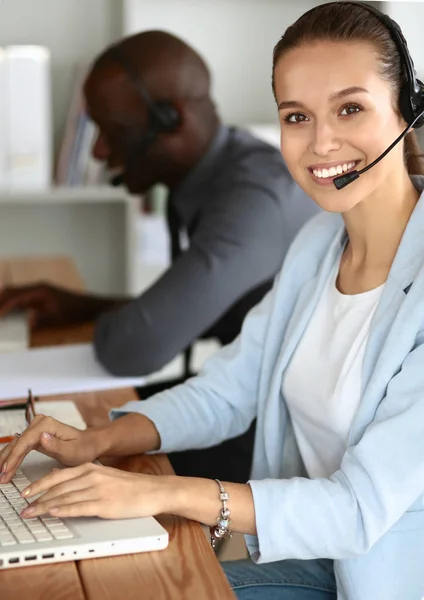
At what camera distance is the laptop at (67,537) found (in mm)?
875

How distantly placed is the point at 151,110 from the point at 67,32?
123 centimetres

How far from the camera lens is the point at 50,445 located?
1.09 meters

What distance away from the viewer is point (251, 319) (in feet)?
4.33

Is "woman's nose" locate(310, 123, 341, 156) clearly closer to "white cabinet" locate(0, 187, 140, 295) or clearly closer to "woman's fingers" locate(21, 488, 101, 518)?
"woman's fingers" locate(21, 488, 101, 518)

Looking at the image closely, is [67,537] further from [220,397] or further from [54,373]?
[54,373]

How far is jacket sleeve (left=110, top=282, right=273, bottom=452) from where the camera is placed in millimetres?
1257

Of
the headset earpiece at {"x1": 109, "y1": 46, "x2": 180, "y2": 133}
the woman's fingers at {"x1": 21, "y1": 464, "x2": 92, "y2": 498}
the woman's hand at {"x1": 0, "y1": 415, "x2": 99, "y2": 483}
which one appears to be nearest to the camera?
the woman's fingers at {"x1": 21, "y1": 464, "x2": 92, "y2": 498}

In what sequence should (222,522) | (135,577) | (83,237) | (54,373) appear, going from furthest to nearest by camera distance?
(83,237) < (54,373) < (222,522) < (135,577)

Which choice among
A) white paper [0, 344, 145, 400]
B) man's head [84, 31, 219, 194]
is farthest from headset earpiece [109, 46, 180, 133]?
white paper [0, 344, 145, 400]

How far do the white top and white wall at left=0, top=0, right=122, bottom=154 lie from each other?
184 centimetres

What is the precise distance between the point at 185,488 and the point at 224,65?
2208 mm

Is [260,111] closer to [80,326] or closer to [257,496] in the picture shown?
[80,326]

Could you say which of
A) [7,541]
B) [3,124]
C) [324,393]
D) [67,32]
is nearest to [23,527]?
[7,541]

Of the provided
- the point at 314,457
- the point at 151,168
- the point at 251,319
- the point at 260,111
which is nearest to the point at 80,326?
the point at 151,168
